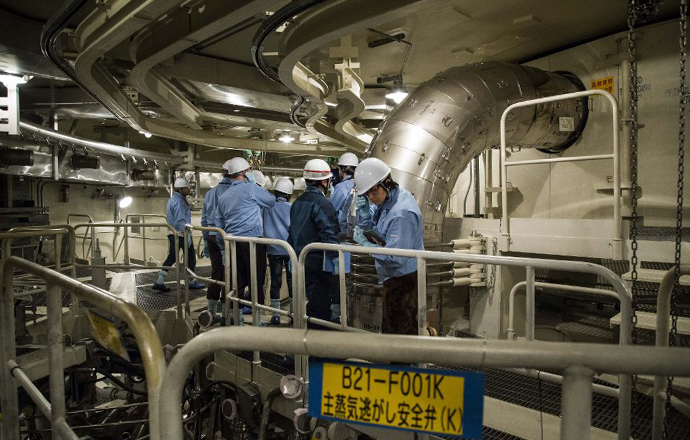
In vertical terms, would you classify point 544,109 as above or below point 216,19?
below

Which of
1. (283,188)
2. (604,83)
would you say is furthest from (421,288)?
(604,83)

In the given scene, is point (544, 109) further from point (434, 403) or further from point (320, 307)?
point (434, 403)

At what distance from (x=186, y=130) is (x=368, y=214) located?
5.36m

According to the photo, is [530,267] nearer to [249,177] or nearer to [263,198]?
[263,198]

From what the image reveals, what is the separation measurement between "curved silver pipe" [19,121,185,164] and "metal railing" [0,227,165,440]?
4.79 metres

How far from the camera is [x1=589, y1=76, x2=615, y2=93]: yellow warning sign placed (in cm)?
480

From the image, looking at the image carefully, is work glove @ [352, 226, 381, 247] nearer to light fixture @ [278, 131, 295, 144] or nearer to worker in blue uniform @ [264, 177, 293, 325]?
worker in blue uniform @ [264, 177, 293, 325]

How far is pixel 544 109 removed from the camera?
4.79 metres

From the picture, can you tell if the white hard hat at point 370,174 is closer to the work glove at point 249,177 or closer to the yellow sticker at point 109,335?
the yellow sticker at point 109,335

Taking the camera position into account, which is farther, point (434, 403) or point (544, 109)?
point (544, 109)

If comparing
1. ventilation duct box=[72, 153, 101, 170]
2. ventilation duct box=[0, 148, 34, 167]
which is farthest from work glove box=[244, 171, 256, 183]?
ventilation duct box=[72, 153, 101, 170]

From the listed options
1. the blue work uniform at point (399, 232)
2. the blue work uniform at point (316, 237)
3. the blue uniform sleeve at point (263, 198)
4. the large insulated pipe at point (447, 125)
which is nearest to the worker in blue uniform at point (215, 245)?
the blue uniform sleeve at point (263, 198)

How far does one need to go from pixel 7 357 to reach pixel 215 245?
3197mm

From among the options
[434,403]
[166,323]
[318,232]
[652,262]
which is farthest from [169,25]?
[652,262]
